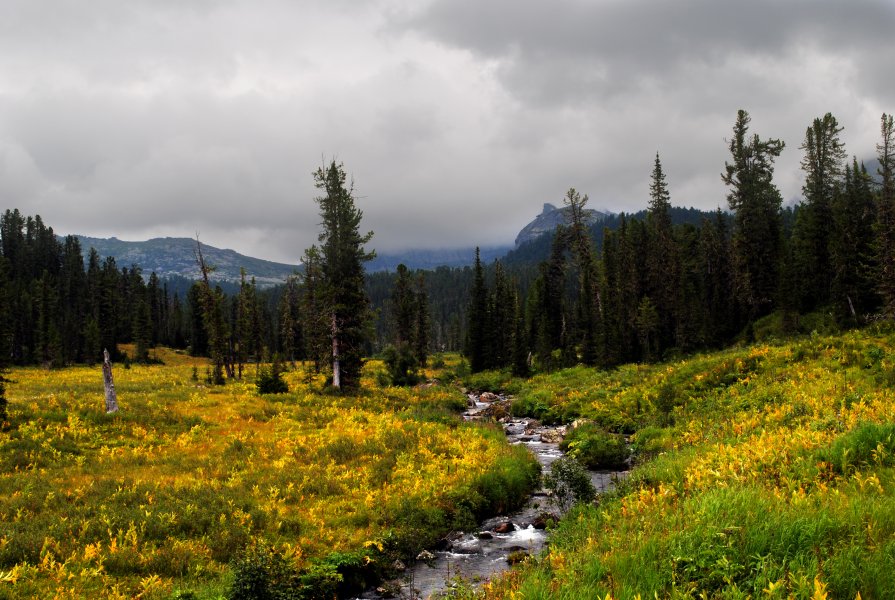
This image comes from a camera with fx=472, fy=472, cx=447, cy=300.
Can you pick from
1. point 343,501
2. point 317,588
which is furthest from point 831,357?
point 317,588

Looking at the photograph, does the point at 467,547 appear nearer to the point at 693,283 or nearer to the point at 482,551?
the point at 482,551

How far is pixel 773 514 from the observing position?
6.09 meters

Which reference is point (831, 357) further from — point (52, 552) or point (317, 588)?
point (52, 552)

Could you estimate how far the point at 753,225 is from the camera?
51344mm

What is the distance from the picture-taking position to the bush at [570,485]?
42.8 ft

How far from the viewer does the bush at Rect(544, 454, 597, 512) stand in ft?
42.8

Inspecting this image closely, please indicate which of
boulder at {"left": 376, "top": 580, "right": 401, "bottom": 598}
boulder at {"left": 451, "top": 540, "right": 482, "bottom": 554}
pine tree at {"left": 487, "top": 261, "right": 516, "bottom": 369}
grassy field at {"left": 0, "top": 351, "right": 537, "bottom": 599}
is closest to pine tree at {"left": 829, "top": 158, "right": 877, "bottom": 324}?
pine tree at {"left": 487, "top": 261, "right": 516, "bottom": 369}

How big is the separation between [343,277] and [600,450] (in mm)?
20511

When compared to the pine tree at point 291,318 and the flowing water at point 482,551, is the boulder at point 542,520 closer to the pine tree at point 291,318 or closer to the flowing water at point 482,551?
the flowing water at point 482,551

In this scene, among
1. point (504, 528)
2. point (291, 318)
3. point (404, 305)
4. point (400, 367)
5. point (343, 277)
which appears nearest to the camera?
point (504, 528)

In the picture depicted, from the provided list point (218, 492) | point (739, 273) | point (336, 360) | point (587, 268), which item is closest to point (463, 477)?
point (218, 492)

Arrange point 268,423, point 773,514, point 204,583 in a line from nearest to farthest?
point 773,514, point 204,583, point 268,423

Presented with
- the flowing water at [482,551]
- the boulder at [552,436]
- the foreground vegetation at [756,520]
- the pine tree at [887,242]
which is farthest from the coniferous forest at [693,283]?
the foreground vegetation at [756,520]

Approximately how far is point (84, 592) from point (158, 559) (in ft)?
4.44
